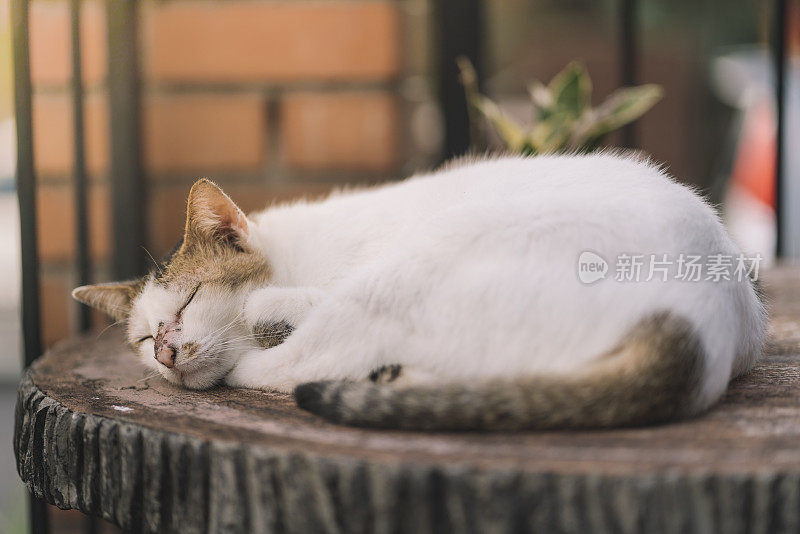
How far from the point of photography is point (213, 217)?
103cm

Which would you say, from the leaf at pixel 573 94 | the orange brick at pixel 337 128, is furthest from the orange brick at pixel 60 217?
the leaf at pixel 573 94

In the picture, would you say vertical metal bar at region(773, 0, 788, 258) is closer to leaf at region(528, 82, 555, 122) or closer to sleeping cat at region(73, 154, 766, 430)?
leaf at region(528, 82, 555, 122)

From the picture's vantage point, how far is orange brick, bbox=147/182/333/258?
161cm

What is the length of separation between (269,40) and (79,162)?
1.92 feet

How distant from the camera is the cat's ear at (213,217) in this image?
992 millimetres

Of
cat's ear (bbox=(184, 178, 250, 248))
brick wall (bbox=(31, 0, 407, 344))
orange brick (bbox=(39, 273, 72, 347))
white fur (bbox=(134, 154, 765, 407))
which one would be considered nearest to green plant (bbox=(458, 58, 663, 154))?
brick wall (bbox=(31, 0, 407, 344))

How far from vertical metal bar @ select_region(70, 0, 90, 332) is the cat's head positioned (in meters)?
0.15

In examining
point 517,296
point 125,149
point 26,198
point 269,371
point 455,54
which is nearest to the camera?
point 517,296

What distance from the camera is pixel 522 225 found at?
754mm

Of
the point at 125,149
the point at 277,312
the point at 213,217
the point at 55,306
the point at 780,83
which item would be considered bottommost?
the point at 55,306

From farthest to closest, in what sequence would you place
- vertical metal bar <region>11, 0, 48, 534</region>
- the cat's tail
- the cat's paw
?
1. vertical metal bar <region>11, 0, 48, 534</region>
2. the cat's paw
3. the cat's tail

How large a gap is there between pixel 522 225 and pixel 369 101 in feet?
3.14

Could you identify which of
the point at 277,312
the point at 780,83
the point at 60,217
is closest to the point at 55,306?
the point at 60,217

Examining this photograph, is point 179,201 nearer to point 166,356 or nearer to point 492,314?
point 166,356
